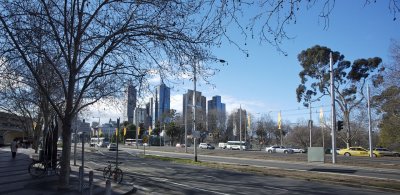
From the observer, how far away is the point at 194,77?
15.1 metres

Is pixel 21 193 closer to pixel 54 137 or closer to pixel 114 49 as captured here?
pixel 54 137

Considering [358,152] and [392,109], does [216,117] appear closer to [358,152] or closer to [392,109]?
[358,152]

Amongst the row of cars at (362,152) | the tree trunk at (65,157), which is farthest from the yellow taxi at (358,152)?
the tree trunk at (65,157)

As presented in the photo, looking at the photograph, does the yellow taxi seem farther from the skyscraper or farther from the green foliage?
the skyscraper

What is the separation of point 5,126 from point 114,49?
4017 inches

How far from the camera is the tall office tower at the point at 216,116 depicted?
124 metres

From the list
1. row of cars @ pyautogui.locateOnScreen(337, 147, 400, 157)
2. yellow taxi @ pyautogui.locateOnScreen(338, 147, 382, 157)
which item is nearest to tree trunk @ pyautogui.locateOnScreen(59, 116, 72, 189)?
row of cars @ pyautogui.locateOnScreen(337, 147, 400, 157)

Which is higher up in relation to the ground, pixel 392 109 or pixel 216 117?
pixel 216 117

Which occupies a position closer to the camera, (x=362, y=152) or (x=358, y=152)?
(x=362, y=152)

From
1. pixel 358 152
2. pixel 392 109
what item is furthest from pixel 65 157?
pixel 358 152

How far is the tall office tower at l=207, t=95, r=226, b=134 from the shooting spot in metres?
124

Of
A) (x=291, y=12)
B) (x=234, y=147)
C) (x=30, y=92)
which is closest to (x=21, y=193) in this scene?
(x=291, y=12)

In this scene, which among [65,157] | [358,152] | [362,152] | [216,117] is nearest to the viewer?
[65,157]

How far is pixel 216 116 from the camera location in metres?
124
